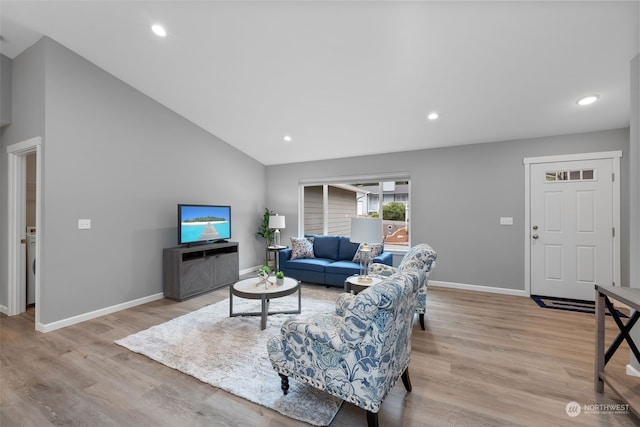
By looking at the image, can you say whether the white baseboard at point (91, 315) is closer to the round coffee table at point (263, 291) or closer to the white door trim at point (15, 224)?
the white door trim at point (15, 224)

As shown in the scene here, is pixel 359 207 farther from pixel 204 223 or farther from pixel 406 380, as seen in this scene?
pixel 406 380

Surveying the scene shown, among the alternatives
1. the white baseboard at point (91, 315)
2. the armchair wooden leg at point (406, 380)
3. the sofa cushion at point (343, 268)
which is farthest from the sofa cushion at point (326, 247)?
the armchair wooden leg at point (406, 380)

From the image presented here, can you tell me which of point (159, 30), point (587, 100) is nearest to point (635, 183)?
point (587, 100)

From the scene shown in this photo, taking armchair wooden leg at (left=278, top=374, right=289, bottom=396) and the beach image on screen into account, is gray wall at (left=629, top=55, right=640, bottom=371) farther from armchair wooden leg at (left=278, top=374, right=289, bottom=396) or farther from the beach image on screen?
the beach image on screen

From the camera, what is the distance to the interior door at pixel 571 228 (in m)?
3.59

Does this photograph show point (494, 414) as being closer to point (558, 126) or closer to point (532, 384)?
point (532, 384)

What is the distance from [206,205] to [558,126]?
5438mm

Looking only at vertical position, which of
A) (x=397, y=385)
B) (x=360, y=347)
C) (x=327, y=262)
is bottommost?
(x=397, y=385)

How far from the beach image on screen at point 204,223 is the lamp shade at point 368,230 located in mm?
2613

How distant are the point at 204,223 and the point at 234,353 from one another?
8.13 ft

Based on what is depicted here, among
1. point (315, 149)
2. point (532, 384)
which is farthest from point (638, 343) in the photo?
point (315, 149)

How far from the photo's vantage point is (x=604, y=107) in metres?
3.12

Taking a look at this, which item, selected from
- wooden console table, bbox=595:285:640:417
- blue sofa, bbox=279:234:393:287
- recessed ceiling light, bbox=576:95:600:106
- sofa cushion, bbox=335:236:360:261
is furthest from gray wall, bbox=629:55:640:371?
sofa cushion, bbox=335:236:360:261

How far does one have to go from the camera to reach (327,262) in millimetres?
4496
